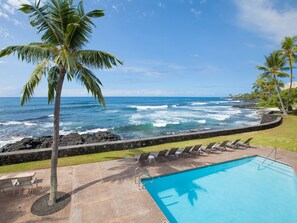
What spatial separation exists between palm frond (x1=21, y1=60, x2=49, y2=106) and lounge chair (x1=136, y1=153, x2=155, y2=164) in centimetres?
540

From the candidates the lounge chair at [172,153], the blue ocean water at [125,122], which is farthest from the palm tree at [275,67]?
the lounge chair at [172,153]

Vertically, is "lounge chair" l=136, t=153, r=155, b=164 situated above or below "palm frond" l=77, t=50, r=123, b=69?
below

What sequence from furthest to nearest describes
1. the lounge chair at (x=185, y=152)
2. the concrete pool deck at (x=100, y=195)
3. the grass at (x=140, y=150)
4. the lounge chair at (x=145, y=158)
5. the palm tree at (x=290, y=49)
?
1. the palm tree at (x=290, y=49)
2. the lounge chair at (x=185, y=152)
3. the lounge chair at (x=145, y=158)
4. the grass at (x=140, y=150)
5. the concrete pool deck at (x=100, y=195)

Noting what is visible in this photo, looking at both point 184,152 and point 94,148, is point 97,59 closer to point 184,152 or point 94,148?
point 94,148

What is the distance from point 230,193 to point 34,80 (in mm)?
8188

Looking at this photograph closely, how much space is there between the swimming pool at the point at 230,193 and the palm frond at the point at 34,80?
5293mm

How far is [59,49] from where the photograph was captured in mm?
5707

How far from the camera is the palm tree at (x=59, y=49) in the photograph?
17.1 ft

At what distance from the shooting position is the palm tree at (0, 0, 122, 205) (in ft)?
17.1

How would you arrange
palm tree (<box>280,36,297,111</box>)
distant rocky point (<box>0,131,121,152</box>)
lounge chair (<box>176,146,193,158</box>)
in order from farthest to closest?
palm tree (<box>280,36,297,111</box>)
distant rocky point (<box>0,131,121,152</box>)
lounge chair (<box>176,146,193,158</box>)

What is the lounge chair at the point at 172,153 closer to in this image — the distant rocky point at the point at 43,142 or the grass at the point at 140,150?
the grass at the point at 140,150

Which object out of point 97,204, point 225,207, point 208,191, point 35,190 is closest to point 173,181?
point 208,191

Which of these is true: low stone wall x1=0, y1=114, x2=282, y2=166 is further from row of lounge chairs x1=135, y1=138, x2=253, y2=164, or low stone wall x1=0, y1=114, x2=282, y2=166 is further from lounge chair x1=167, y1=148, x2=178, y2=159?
lounge chair x1=167, y1=148, x2=178, y2=159

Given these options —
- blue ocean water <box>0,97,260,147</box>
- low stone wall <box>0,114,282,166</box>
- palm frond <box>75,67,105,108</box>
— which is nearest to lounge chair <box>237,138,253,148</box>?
low stone wall <box>0,114,282,166</box>
